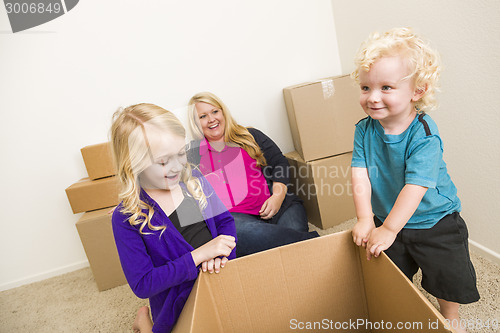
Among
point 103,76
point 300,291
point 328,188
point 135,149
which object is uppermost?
point 103,76

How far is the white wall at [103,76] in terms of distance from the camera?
1.43 metres

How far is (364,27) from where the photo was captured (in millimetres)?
1424

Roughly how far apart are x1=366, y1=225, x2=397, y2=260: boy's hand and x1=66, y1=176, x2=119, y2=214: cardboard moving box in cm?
105

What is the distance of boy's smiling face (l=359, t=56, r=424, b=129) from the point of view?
2.24ft

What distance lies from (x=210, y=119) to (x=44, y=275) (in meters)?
1.16

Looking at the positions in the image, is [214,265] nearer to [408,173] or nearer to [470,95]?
[408,173]

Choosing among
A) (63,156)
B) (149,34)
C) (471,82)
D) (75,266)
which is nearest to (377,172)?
(471,82)

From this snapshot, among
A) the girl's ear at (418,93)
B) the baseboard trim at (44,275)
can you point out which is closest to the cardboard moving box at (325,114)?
the girl's ear at (418,93)

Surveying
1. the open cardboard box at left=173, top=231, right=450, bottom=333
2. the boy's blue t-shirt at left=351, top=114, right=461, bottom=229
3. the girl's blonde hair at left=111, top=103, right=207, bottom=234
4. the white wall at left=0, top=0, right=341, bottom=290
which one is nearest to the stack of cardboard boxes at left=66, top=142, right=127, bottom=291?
the white wall at left=0, top=0, right=341, bottom=290

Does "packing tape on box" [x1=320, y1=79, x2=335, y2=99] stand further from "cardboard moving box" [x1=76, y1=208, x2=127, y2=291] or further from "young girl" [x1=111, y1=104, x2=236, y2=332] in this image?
"cardboard moving box" [x1=76, y1=208, x2=127, y2=291]

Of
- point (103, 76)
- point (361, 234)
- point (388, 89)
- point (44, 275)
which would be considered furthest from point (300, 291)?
point (44, 275)

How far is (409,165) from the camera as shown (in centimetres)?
71

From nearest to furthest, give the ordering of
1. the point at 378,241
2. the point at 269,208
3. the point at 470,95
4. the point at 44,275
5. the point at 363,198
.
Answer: the point at 378,241
the point at 363,198
the point at 470,95
the point at 269,208
the point at 44,275

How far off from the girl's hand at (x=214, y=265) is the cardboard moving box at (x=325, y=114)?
0.91 meters
